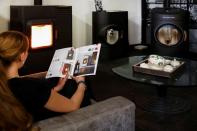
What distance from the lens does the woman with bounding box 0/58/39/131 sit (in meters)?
1.03

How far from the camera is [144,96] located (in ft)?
10.5

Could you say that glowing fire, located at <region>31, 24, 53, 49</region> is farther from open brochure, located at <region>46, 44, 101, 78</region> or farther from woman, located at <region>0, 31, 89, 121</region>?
woman, located at <region>0, 31, 89, 121</region>

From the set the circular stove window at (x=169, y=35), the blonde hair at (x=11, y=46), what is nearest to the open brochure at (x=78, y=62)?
the blonde hair at (x=11, y=46)

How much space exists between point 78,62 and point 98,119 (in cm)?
48

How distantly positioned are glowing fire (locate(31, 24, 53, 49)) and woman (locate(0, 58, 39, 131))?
2.51 metres

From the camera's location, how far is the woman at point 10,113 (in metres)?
1.03

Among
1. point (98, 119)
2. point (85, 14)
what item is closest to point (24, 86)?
point (98, 119)

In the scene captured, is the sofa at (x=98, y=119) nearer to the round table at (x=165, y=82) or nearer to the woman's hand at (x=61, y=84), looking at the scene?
the woman's hand at (x=61, y=84)

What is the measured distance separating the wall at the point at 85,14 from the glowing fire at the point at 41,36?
1.66 feet

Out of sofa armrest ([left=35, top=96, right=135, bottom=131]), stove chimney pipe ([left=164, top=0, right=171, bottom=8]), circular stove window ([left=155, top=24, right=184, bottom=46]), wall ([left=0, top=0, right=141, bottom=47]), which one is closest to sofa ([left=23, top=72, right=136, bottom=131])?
sofa armrest ([left=35, top=96, right=135, bottom=131])

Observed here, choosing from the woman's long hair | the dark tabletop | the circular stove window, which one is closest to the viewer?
the woman's long hair

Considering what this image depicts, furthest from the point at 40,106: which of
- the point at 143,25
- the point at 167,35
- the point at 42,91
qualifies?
the point at 143,25

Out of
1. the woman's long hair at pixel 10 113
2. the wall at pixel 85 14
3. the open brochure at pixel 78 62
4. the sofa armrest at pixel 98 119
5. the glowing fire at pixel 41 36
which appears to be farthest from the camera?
the wall at pixel 85 14

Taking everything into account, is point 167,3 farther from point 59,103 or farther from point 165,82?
point 59,103
